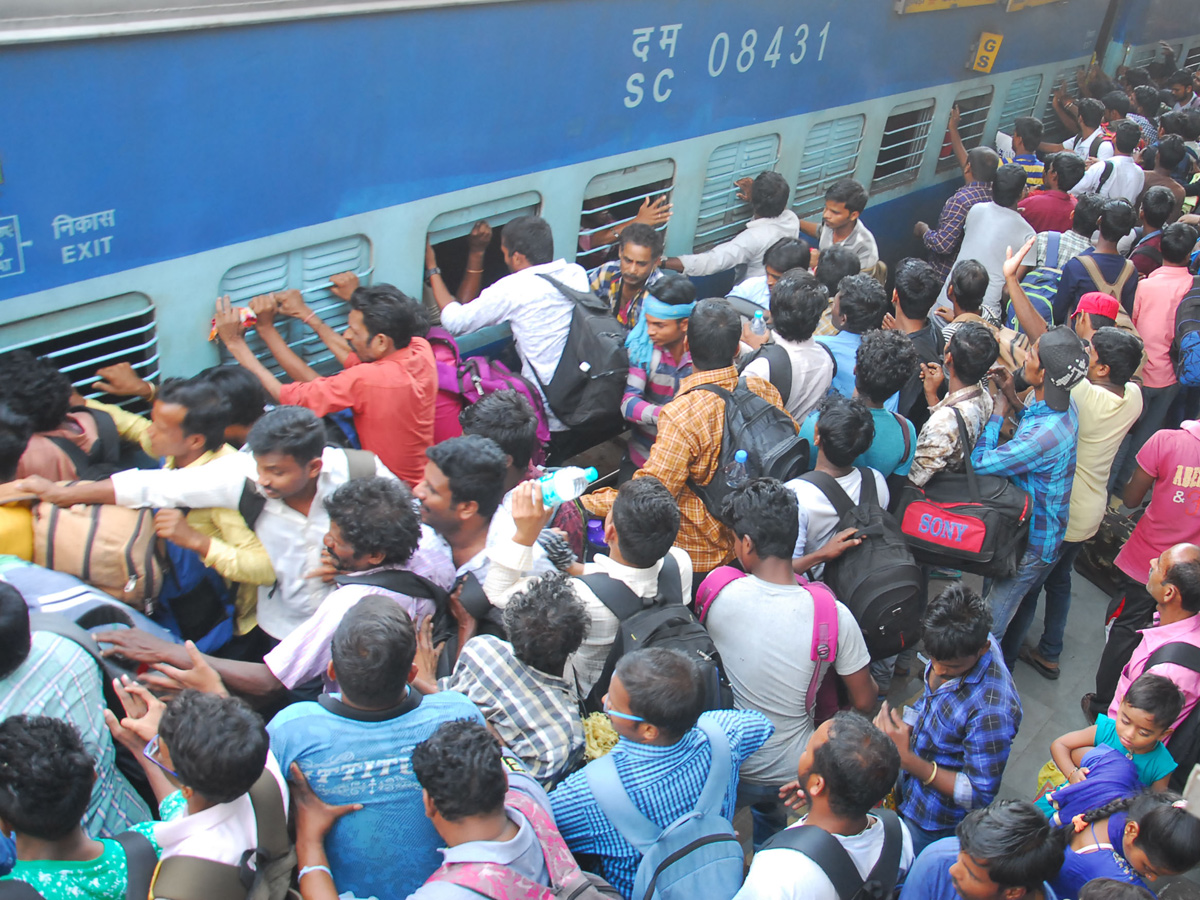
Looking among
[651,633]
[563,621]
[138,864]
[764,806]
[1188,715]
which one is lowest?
[764,806]

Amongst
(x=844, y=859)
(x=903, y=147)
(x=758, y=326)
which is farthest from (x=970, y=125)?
(x=844, y=859)

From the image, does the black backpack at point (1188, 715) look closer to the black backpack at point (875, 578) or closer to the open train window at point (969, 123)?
the black backpack at point (875, 578)

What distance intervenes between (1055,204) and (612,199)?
317cm

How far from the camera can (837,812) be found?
2074 millimetres

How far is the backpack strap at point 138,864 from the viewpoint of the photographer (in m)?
1.71

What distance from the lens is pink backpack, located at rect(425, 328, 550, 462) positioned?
3596 millimetres

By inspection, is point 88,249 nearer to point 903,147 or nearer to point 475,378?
point 475,378

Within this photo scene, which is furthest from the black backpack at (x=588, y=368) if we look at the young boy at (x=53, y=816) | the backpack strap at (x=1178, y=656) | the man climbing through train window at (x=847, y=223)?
the young boy at (x=53, y=816)

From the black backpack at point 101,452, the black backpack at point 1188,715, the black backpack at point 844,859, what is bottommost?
the black backpack at point 1188,715

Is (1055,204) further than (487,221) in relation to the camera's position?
Yes

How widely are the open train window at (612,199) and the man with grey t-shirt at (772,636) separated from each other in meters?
2.00

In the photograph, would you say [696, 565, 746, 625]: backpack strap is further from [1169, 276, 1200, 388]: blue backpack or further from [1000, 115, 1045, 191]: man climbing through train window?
[1000, 115, 1045, 191]: man climbing through train window

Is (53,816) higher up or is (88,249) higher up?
(88,249)

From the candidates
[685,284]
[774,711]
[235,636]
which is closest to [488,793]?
[774,711]
